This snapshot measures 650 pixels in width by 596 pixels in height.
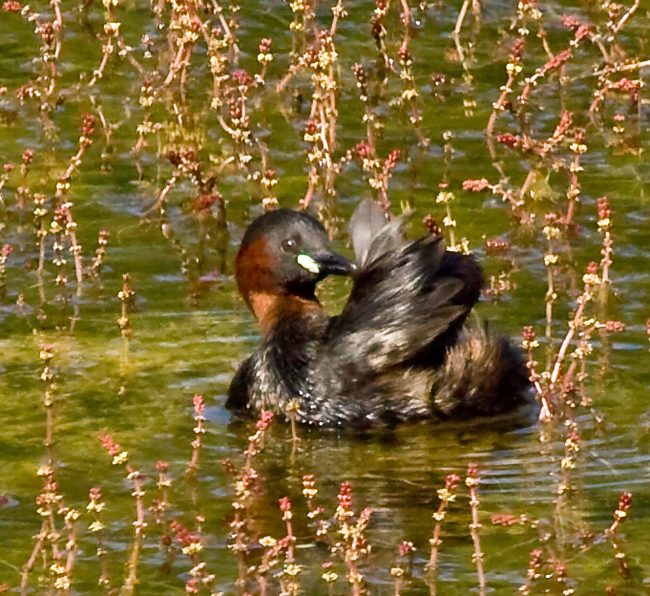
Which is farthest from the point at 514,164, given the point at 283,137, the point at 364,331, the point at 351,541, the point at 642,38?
the point at 351,541

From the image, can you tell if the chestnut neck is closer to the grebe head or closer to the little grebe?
the grebe head

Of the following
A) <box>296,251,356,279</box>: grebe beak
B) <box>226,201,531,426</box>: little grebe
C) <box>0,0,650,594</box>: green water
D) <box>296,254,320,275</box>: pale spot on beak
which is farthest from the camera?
<box>296,254,320,275</box>: pale spot on beak

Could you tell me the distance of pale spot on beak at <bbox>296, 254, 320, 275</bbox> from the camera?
29.9 ft

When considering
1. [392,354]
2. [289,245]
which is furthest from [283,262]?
[392,354]

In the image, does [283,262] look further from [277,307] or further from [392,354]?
[392,354]

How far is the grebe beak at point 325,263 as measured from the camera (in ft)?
29.5

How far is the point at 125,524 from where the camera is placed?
721 centimetres

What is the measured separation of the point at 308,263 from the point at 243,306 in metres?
0.91

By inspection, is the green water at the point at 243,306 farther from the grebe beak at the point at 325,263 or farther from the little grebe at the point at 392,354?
the grebe beak at the point at 325,263

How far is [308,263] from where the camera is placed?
9141mm

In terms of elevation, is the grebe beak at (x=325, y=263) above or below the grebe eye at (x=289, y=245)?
below

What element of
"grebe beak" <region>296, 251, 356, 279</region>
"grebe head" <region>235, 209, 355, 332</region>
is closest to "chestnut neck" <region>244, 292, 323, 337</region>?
"grebe head" <region>235, 209, 355, 332</region>

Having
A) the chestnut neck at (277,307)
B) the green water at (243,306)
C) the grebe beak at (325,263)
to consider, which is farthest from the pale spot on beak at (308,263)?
the green water at (243,306)

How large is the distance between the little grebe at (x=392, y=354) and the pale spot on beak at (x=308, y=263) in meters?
0.22
